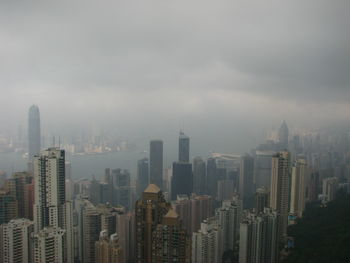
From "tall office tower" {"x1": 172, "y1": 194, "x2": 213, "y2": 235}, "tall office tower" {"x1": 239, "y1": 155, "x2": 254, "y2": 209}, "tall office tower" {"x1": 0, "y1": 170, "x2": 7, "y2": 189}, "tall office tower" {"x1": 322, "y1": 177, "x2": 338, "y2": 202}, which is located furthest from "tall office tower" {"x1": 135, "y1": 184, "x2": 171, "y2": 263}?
"tall office tower" {"x1": 322, "y1": 177, "x2": 338, "y2": 202}

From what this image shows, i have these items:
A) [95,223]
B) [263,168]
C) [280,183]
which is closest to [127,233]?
[95,223]

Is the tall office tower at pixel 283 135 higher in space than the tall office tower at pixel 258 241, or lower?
higher

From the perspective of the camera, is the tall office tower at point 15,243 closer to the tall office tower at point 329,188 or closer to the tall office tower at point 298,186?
the tall office tower at point 298,186

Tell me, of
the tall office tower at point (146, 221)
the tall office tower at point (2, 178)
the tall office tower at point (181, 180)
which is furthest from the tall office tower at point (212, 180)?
the tall office tower at point (2, 178)

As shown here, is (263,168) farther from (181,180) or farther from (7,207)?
(7,207)

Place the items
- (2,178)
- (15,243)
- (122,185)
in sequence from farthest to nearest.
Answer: (122,185) → (2,178) → (15,243)

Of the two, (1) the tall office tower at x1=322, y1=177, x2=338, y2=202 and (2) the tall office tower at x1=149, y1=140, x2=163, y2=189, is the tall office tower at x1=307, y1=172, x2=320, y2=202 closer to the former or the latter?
(1) the tall office tower at x1=322, y1=177, x2=338, y2=202
